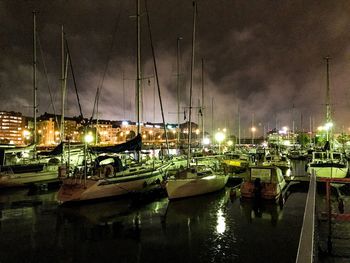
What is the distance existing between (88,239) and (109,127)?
191526 mm

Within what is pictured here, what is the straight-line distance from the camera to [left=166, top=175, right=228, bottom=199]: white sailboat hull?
65.1ft

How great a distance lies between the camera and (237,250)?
11102 millimetres

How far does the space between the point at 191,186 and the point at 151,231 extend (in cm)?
727

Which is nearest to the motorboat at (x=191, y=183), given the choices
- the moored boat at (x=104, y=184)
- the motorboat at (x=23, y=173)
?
the moored boat at (x=104, y=184)

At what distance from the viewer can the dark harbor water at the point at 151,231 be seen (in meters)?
10.7

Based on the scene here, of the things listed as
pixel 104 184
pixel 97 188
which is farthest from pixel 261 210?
pixel 97 188

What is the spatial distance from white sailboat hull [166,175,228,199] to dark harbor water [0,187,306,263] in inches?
23.7

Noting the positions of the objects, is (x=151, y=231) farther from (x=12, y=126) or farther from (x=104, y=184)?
(x=12, y=126)

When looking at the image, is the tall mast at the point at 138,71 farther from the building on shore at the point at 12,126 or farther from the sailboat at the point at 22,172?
the building on shore at the point at 12,126

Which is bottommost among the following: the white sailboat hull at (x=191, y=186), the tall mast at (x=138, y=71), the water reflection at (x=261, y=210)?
the water reflection at (x=261, y=210)

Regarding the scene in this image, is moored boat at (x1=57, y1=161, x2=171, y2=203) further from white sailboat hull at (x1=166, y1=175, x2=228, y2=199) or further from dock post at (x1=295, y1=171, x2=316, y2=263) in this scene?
dock post at (x1=295, y1=171, x2=316, y2=263)

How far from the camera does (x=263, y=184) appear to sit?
20422 mm

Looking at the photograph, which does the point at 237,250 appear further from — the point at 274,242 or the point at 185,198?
the point at 185,198

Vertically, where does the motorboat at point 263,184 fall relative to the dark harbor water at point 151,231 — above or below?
above
